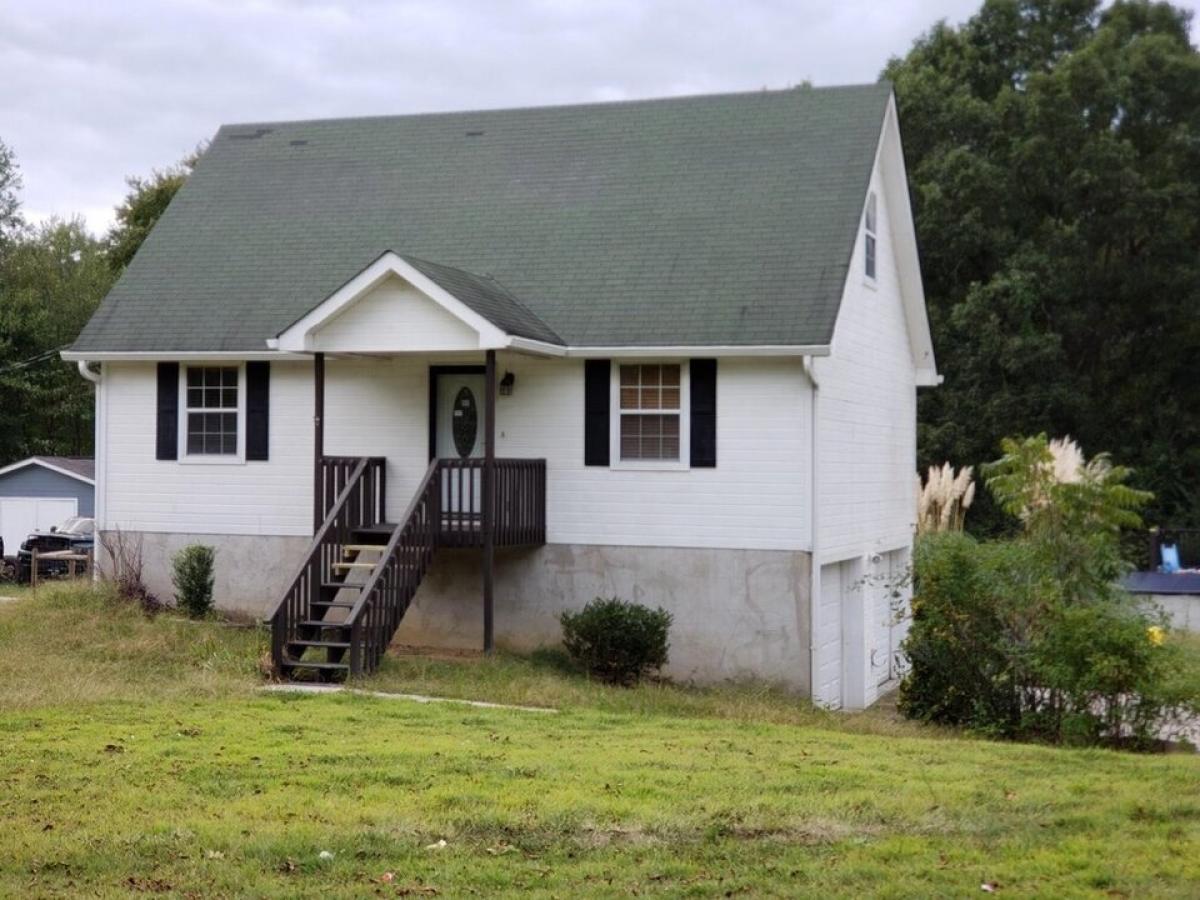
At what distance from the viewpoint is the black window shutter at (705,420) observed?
63.1 feet

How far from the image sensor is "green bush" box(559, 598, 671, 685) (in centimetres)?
1795

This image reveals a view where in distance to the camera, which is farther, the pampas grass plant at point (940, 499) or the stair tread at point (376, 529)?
the pampas grass plant at point (940, 499)

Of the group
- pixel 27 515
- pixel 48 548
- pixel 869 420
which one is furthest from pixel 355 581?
pixel 27 515

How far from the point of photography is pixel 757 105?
74.0 feet

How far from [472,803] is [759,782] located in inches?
79.0

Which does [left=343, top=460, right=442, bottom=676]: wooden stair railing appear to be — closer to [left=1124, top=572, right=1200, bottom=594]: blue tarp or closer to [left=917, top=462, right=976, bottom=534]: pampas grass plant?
[left=917, top=462, right=976, bottom=534]: pampas grass plant

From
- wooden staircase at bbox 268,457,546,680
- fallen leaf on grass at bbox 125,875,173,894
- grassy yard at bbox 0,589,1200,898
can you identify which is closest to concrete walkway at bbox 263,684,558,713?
grassy yard at bbox 0,589,1200,898

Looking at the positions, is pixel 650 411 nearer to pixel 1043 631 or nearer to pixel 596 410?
pixel 596 410

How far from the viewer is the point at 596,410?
1966cm

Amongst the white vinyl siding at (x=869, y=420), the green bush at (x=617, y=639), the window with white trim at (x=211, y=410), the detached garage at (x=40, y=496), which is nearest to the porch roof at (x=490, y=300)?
the green bush at (x=617, y=639)

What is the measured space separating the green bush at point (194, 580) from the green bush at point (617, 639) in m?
5.07

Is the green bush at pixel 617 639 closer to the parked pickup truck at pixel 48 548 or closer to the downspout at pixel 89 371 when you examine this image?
the downspout at pixel 89 371

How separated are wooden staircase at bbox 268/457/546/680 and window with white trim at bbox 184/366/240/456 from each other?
7.84 ft

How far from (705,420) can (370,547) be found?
4201 millimetres
